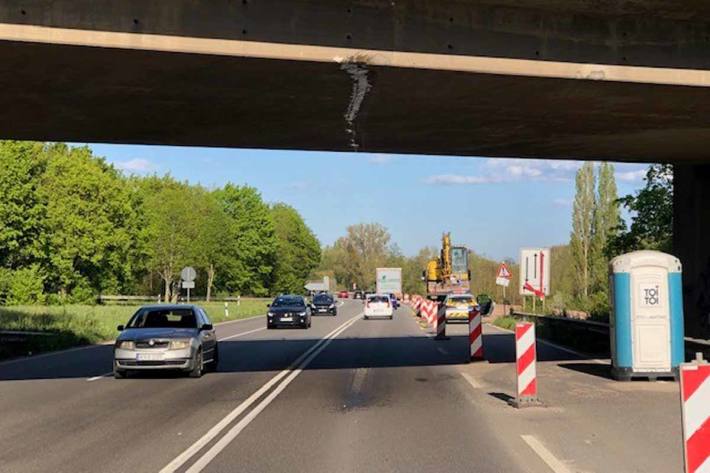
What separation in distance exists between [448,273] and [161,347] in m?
41.9

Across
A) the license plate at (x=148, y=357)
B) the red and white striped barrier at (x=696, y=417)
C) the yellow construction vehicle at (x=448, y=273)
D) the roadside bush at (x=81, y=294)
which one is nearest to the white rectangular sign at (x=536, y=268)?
the license plate at (x=148, y=357)

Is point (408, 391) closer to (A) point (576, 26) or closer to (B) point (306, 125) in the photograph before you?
(B) point (306, 125)

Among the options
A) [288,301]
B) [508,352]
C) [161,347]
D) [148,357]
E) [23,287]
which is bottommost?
[508,352]

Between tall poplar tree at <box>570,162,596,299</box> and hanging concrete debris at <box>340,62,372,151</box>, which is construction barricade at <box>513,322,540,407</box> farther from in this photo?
tall poplar tree at <box>570,162,596,299</box>

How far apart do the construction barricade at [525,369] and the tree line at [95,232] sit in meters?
49.6

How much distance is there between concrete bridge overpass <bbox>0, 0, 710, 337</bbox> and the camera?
9750 mm

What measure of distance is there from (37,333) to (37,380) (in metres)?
9.28

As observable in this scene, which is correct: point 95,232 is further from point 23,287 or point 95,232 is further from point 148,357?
point 148,357

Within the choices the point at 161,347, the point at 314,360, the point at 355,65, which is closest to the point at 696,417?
the point at 355,65

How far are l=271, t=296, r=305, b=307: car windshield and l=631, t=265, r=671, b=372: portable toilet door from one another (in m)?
24.2

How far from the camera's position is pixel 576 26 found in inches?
431

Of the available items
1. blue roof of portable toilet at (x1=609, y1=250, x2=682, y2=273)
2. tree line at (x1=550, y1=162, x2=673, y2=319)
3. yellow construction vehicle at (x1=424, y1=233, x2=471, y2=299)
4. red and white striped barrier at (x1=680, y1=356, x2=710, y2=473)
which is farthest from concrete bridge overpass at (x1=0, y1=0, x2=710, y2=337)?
yellow construction vehicle at (x1=424, y1=233, x2=471, y2=299)

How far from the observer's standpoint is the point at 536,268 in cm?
2228

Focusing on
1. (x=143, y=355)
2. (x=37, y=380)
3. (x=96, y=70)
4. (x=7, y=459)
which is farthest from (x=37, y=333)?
A: (x=7, y=459)
